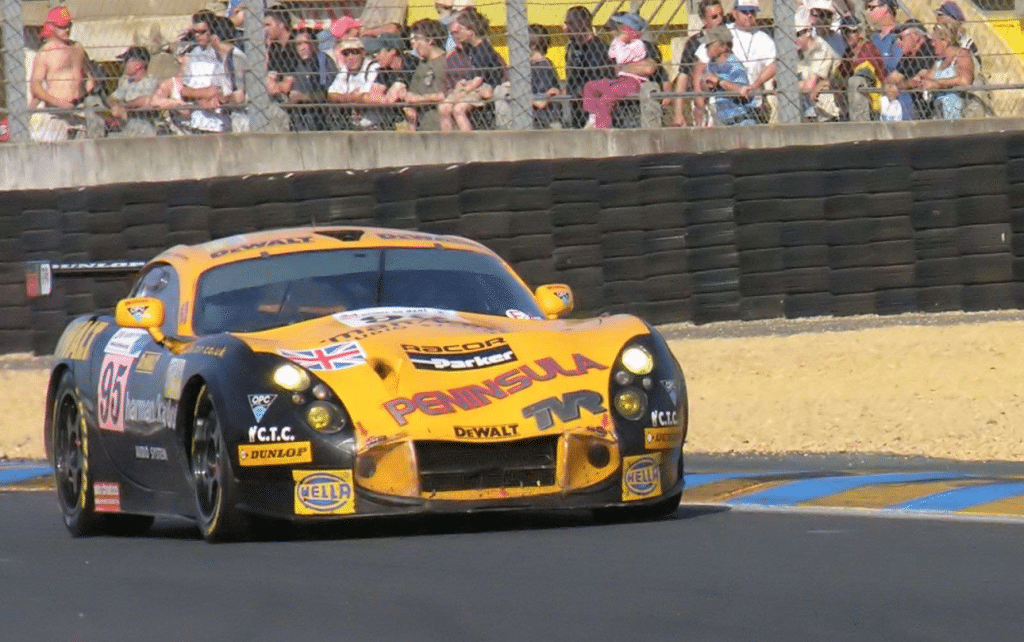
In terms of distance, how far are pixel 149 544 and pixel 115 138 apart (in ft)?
26.4

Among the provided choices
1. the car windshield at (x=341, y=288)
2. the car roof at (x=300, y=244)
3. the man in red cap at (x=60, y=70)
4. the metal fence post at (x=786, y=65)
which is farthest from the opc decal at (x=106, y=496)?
the metal fence post at (x=786, y=65)

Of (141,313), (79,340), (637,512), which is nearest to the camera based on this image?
(637,512)

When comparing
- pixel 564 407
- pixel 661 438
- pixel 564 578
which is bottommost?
pixel 564 578

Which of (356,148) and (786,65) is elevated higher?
(786,65)

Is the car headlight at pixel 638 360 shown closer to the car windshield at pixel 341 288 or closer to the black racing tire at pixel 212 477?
the car windshield at pixel 341 288

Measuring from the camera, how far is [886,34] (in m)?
14.6

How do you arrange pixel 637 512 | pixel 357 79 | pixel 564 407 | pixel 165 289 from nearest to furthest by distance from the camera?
pixel 564 407
pixel 637 512
pixel 165 289
pixel 357 79

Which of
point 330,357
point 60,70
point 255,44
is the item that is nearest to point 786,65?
point 255,44

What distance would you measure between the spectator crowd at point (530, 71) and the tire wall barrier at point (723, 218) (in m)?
0.96

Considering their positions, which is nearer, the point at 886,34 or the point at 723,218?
the point at 723,218

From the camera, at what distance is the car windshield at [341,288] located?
7.77 metres

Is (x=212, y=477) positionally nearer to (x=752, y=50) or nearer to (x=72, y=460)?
(x=72, y=460)

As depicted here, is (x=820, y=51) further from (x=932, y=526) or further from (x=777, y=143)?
(x=932, y=526)

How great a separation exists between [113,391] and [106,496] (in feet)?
1.32
